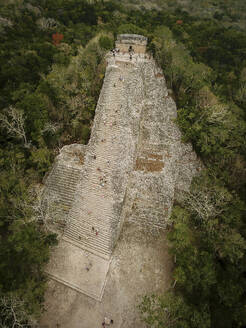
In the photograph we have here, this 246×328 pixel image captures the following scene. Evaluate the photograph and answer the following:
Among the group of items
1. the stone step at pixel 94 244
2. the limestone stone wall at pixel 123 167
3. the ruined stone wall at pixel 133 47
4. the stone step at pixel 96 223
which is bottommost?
the stone step at pixel 94 244

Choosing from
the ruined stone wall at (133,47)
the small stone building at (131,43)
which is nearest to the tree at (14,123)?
the ruined stone wall at (133,47)

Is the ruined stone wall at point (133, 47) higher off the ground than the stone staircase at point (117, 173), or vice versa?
the ruined stone wall at point (133, 47)

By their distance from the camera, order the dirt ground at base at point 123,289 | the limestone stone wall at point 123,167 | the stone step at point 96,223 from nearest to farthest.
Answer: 1. the dirt ground at base at point 123,289
2. the stone step at point 96,223
3. the limestone stone wall at point 123,167

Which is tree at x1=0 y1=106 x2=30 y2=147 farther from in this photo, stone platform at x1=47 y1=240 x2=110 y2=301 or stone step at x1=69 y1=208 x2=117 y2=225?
stone platform at x1=47 y1=240 x2=110 y2=301

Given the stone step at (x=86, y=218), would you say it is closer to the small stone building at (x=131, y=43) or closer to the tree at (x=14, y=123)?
the tree at (x=14, y=123)

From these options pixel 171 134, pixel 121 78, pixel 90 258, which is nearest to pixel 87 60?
pixel 121 78

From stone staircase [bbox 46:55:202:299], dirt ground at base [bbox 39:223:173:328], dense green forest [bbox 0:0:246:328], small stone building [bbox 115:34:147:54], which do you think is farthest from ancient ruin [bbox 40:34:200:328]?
small stone building [bbox 115:34:147:54]
